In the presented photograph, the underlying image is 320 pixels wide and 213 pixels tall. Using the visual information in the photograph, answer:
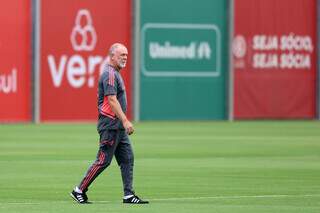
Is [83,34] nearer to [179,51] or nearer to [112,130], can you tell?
[179,51]

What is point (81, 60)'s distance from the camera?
38219 mm

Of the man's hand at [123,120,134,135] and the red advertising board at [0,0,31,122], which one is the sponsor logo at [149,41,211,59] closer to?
the red advertising board at [0,0,31,122]

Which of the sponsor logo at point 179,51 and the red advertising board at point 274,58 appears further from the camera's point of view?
the red advertising board at point 274,58

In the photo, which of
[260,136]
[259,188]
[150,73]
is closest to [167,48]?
[150,73]

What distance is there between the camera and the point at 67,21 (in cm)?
3781

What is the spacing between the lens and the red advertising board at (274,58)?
1633 inches

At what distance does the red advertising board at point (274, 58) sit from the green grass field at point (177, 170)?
21.6 feet

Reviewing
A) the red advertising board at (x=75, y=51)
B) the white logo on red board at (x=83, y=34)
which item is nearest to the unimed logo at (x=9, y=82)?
the red advertising board at (x=75, y=51)

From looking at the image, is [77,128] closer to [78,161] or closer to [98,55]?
[98,55]

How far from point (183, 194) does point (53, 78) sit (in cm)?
2142

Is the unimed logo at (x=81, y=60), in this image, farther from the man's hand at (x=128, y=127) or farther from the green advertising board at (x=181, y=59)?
the man's hand at (x=128, y=127)

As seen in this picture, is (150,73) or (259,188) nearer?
(259,188)

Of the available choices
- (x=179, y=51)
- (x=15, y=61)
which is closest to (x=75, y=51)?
(x=15, y=61)

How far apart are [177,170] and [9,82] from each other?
16693 mm
